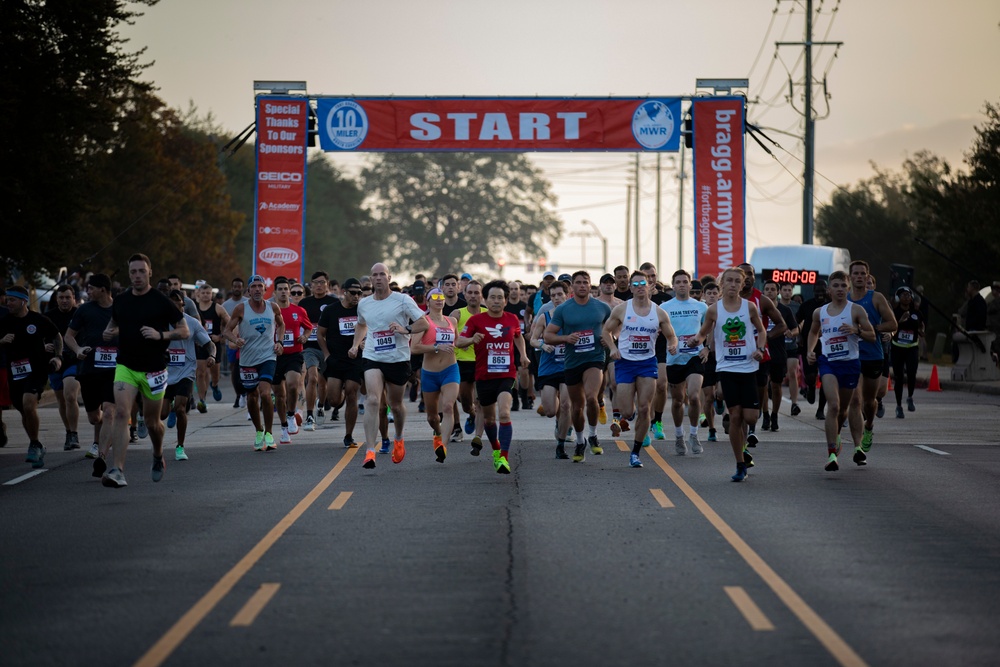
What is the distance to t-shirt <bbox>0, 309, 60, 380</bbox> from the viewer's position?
16.2m

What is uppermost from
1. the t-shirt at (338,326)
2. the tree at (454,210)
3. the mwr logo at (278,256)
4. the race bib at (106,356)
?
the tree at (454,210)

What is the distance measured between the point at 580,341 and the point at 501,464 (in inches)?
74.8

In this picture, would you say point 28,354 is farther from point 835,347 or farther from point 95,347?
point 835,347

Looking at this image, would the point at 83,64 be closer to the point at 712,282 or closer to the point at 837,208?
the point at 712,282

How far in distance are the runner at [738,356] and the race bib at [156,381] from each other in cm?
527

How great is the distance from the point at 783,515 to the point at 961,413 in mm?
13414

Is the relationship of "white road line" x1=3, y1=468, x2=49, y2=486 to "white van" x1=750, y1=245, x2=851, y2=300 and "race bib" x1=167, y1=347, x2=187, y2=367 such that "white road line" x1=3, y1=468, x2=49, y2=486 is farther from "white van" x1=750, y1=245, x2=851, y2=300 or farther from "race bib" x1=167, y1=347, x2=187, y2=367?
"white van" x1=750, y1=245, x2=851, y2=300

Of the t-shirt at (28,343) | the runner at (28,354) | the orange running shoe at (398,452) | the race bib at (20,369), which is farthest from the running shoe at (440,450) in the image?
the race bib at (20,369)

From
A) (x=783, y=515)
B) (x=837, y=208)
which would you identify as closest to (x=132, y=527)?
(x=783, y=515)

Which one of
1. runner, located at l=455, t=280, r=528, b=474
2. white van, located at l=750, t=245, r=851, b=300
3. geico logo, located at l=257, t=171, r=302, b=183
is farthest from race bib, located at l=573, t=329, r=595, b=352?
white van, located at l=750, t=245, r=851, b=300

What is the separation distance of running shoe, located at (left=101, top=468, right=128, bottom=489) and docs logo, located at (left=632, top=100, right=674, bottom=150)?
21.0 meters

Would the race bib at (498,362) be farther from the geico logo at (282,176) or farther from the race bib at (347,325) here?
the geico logo at (282,176)

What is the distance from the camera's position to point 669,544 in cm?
1017

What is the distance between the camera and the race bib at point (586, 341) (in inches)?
617
